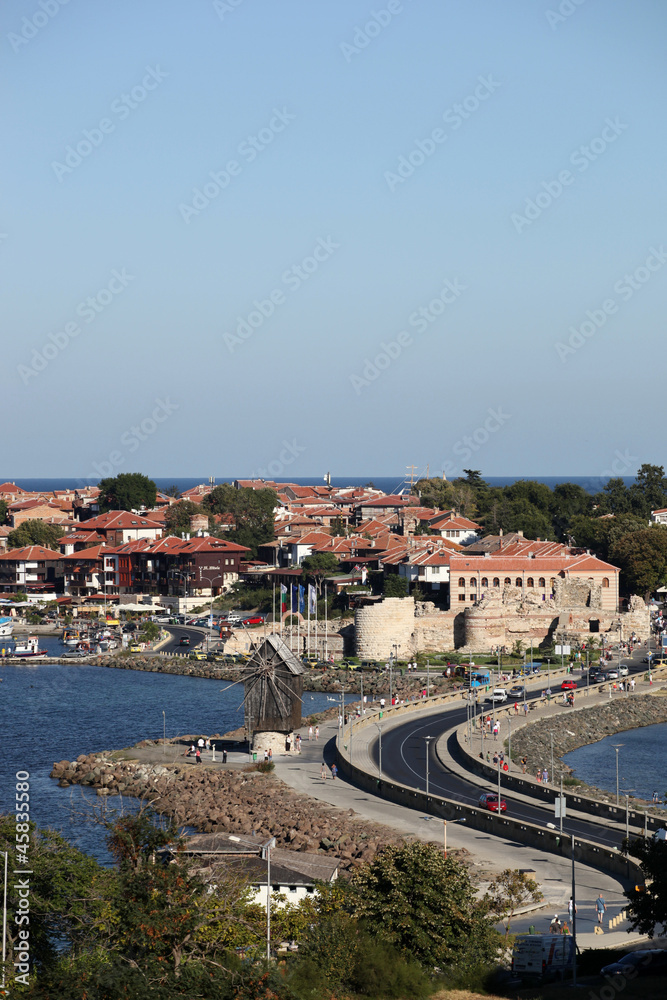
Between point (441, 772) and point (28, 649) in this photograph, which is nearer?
point (441, 772)

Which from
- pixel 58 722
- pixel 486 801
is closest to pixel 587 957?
pixel 486 801

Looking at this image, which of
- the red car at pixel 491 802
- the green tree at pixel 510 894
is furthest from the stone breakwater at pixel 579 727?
the green tree at pixel 510 894

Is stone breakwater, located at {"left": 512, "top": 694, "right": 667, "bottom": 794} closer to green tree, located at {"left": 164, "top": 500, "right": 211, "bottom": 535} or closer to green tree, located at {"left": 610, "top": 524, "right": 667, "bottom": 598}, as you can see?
green tree, located at {"left": 610, "top": 524, "right": 667, "bottom": 598}

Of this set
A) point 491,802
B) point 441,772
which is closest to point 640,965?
point 491,802

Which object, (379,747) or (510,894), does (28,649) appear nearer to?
(379,747)

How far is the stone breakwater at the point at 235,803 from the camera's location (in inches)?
1414

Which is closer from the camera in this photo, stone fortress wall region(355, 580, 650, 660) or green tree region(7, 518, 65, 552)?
stone fortress wall region(355, 580, 650, 660)

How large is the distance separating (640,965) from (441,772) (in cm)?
2020

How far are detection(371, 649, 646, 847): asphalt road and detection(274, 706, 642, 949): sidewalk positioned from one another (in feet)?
3.76

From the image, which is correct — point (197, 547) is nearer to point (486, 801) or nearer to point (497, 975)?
point (486, 801)

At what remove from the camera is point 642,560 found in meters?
84.8

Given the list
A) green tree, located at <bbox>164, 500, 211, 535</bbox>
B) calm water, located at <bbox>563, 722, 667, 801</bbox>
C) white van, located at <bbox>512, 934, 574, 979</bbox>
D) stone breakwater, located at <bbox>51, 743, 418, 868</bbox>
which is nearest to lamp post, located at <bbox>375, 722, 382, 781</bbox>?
stone breakwater, located at <bbox>51, 743, 418, 868</bbox>

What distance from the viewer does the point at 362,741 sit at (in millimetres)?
50125

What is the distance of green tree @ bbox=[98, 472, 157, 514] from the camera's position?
5059 inches
